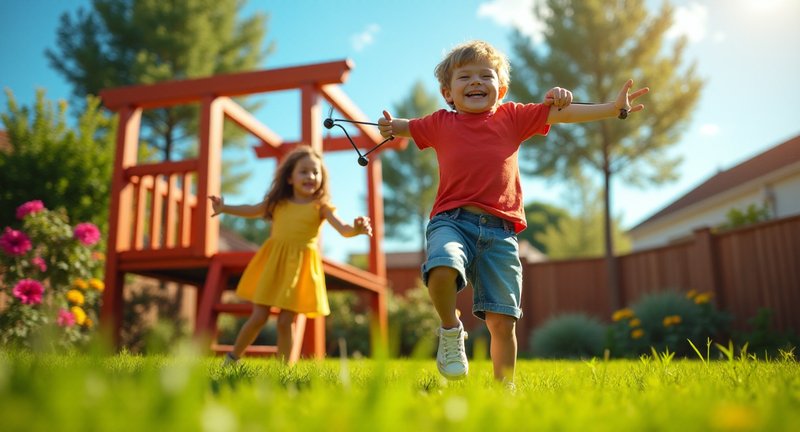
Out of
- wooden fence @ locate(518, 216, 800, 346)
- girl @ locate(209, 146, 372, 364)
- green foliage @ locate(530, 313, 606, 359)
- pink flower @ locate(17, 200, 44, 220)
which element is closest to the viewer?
girl @ locate(209, 146, 372, 364)

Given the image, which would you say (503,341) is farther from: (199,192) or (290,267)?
(199,192)

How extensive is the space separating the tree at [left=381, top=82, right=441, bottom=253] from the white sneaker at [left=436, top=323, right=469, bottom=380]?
63.8 ft

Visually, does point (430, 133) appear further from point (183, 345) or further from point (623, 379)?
point (183, 345)


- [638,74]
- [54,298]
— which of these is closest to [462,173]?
[54,298]

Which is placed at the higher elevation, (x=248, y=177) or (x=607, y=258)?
(x=248, y=177)

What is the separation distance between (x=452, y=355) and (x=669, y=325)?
628 centimetres

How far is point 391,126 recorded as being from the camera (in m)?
2.75

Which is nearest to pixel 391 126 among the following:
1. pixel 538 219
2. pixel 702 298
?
pixel 702 298

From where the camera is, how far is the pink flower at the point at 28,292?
464cm

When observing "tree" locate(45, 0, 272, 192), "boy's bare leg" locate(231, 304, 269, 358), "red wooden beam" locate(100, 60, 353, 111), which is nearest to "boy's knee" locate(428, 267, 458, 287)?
"boy's bare leg" locate(231, 304, 269, 358)

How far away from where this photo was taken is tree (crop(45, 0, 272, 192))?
13938 millimetres

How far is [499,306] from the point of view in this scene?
246 cm

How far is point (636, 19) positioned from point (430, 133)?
35.8 ft

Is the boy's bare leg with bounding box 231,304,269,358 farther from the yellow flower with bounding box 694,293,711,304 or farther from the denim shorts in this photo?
the yellow flower with bounding box 694,293,711,304
